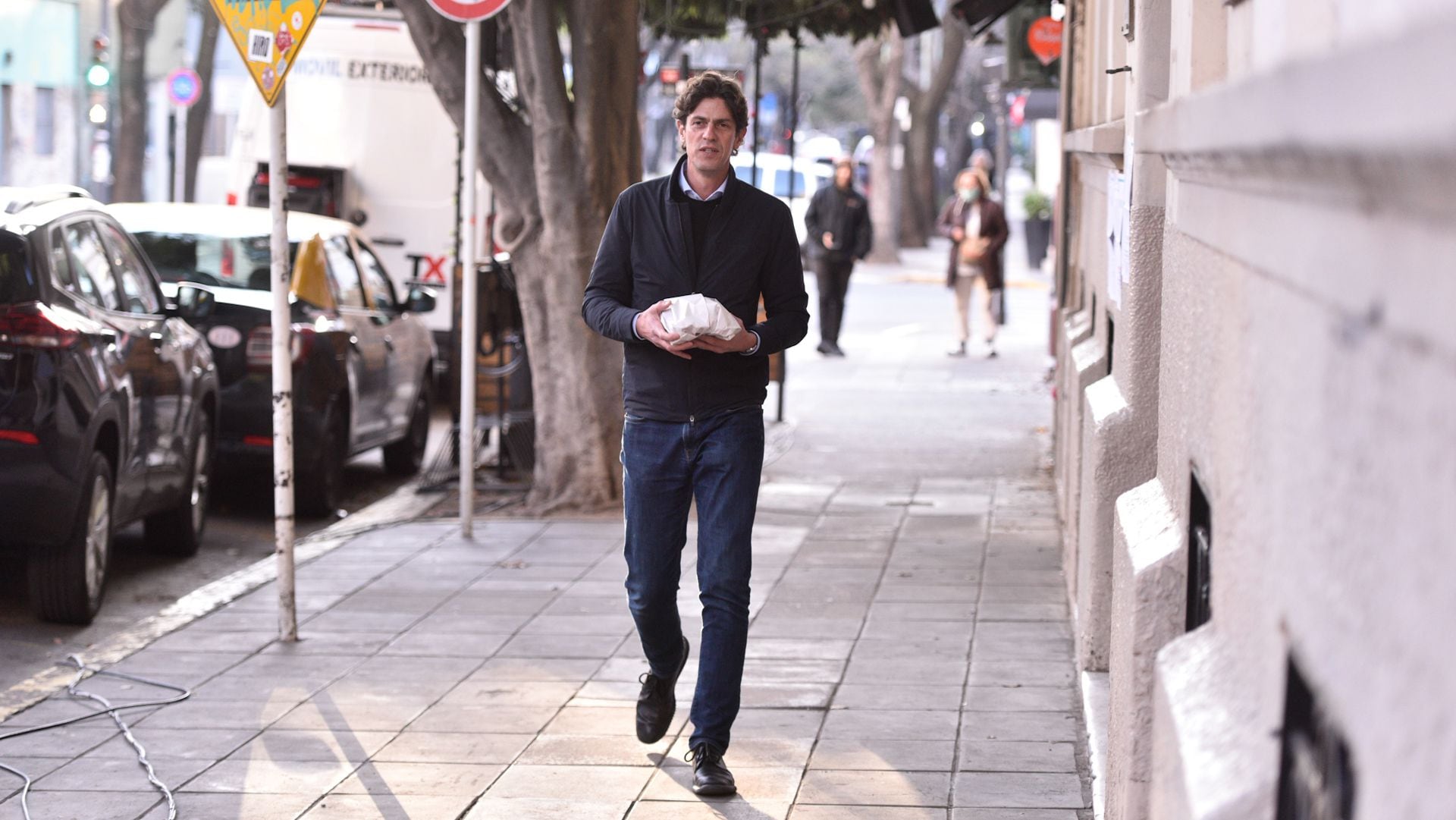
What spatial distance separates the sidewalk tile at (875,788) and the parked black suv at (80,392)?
3628 millimetres

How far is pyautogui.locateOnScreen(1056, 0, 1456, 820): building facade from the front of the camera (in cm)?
135

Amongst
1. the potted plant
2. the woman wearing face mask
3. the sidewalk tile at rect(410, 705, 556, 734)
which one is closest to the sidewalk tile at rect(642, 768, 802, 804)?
the sidewalk tile at rect(410, 705, 556, 734)

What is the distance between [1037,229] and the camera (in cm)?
3816

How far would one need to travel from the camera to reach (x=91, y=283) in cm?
859

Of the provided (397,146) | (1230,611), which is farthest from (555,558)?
(397,146)

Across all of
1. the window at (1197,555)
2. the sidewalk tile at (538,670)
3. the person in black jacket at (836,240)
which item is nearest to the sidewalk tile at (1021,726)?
the sidewalk tile at (538,670)

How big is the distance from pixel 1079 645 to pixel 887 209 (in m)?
33.1

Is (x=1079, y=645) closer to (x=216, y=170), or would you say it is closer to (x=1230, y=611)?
(x=1230, y=611)

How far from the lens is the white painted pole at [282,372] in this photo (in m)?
7.34

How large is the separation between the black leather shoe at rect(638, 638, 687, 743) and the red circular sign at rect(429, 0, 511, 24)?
4.18m

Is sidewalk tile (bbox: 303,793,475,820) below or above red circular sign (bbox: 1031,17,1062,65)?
below

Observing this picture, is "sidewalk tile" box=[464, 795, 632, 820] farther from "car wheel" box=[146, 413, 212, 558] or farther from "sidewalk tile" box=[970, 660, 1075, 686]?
"car wheel" box=[146, 413, 212, 558]

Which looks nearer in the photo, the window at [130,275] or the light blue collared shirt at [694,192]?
the light blue collared shirt at [694,192]

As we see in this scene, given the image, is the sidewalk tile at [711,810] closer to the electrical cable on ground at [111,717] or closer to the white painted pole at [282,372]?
the electrical cable on ground at [111,717]
